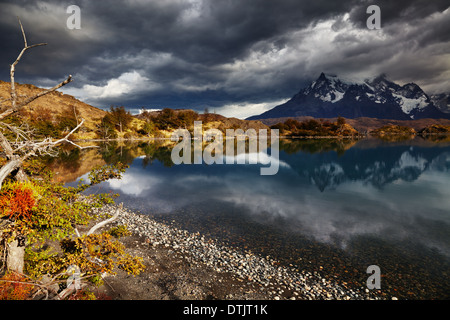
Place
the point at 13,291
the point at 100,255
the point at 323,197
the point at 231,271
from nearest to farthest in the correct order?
the point at 13,291, the point at 100,255, the point at 231,271, the point at 323,197

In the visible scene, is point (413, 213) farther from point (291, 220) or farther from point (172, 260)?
point (172, 260)

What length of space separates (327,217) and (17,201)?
2055 cm

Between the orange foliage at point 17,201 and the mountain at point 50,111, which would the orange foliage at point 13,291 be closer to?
the orange foliage at point 17,201

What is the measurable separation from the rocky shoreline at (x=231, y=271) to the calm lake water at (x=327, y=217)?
891mm

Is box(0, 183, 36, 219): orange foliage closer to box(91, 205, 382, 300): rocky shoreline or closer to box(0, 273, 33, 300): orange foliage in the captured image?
box(0, 273, 33, 300): orange foliage

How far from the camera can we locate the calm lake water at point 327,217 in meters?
11.2

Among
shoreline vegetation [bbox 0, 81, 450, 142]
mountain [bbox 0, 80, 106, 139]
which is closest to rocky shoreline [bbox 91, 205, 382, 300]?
shoreline vegetation [bbox 0, 81, 450, 142]

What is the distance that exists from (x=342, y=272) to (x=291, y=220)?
7.12 m

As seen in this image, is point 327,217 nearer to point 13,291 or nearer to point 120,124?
point 13,291

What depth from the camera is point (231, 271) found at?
1030 centimetres

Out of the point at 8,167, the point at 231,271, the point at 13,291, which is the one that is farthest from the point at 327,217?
the point at 8,167

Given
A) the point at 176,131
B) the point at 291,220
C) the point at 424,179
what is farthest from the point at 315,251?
the point at 176,131

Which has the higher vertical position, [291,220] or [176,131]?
[176,131]

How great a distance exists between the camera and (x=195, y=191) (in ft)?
88.6
